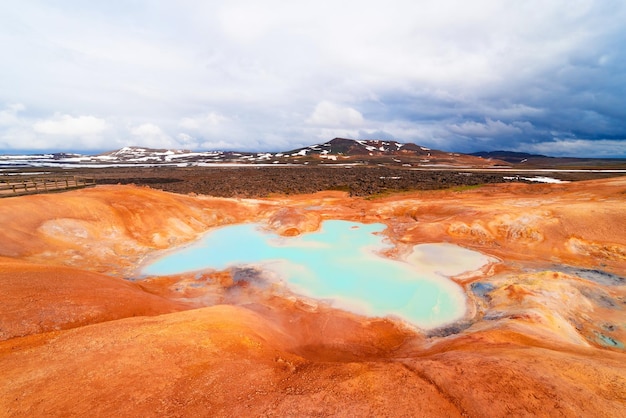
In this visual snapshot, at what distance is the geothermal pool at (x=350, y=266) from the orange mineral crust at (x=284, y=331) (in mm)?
912

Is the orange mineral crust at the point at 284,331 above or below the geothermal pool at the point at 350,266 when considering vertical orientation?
above

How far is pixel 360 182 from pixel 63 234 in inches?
1773

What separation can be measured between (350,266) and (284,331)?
28.8ft

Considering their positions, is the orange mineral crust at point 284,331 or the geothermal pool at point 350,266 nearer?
the orange mineral crust at point 284,331

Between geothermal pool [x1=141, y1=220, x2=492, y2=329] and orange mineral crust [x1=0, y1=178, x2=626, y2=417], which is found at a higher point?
orange mineral crust [x1=0, y1=178, x2=626, y2=417]

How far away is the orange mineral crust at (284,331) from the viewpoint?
6230 mm

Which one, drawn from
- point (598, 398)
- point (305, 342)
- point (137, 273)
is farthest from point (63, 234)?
point (598, 398)

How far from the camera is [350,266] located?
795 inches

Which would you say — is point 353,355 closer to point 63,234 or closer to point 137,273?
point 137,273

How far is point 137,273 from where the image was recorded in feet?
60.2

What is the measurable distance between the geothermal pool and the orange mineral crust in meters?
0.91

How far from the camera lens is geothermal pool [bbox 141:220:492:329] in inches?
607

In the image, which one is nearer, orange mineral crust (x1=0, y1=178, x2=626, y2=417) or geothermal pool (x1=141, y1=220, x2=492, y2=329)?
orange mineral crust (x1=0, y1=178, x2=626, y2=417)

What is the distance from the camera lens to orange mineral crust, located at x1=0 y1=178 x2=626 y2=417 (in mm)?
6230
